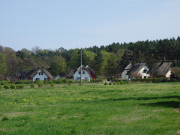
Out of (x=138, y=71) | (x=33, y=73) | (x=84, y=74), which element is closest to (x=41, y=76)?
(x=33, y=73)

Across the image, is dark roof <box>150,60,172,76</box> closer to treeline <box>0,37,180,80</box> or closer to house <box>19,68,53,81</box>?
treeline <box>0,37,180,80</box>

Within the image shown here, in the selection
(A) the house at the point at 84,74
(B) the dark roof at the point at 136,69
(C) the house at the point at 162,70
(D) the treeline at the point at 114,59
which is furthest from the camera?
(D) the treeline at the point at 114,59

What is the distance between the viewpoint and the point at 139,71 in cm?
9262

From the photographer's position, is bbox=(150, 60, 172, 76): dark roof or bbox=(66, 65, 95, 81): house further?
bbox=(66, 65, 95, 81): house

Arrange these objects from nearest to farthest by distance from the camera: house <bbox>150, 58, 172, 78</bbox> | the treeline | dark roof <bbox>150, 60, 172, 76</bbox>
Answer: house <bbox>150, 58, 172, 78</bbox> → dark roof <bbox>150, 60, 172, 76</bbox> → the treeline

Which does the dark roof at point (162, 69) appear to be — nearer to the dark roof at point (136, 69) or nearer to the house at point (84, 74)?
the dark roof at point (136, 69)

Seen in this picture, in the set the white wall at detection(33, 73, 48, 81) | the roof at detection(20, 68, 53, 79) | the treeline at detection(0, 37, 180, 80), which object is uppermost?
the treeline at detection(0, 37, 180, 80)

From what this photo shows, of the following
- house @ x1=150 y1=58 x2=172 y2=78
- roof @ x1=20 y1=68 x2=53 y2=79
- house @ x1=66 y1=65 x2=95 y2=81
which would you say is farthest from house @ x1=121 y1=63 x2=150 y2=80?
roof @ x1=20 y1=68 x2=53 y2=79

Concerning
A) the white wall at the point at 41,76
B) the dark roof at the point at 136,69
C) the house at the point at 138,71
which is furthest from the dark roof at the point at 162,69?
the white wall at the point at 41,76

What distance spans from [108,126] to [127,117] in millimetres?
2423

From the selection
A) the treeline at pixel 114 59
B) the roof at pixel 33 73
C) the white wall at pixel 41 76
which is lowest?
the white wall at pixel 41 76

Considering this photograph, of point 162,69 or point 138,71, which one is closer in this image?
point 162,69

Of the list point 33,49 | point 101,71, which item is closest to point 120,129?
point 101,71

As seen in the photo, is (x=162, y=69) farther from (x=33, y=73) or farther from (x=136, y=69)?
(x=33, y=73)
